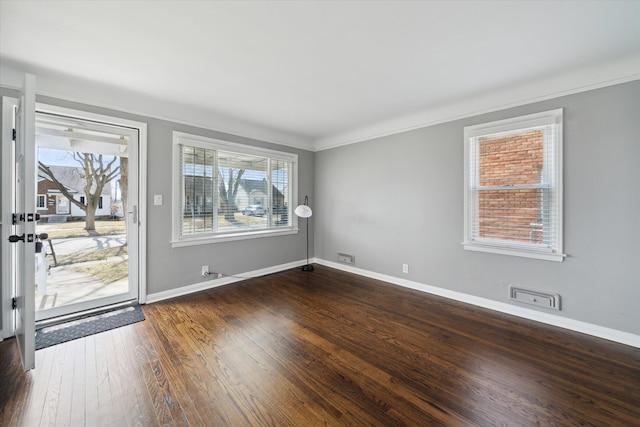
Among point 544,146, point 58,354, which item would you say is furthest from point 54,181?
point 544,146

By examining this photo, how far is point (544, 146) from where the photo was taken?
266cm

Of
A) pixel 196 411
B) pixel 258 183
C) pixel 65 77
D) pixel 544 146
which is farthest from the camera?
pixel 258 183

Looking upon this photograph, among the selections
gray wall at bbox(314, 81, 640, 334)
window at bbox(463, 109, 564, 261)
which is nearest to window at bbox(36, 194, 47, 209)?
gray wall at bbox(314, 81, 640, 334)

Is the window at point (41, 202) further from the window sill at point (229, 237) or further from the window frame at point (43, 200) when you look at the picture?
the window sill at point (229, 237)

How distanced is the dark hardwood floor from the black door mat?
0.13 metres

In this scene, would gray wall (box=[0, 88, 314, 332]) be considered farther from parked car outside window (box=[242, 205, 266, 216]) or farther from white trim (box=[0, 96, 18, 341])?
parked car outside window (box=[242, 205, 266, 216])

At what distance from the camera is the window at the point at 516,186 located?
2604 millimetres

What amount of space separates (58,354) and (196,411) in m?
1.52

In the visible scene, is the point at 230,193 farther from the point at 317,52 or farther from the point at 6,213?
the point at 317,52

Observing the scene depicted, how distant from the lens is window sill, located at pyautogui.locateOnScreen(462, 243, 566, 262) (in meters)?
2.58

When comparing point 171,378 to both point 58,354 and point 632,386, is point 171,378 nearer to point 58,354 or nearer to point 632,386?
point 58,354

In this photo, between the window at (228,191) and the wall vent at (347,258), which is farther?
the wall vent at (347,258)

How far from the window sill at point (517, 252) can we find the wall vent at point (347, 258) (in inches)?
72.2

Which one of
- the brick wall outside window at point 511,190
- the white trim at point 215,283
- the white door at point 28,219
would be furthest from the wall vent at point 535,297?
the white door at point 28,219
